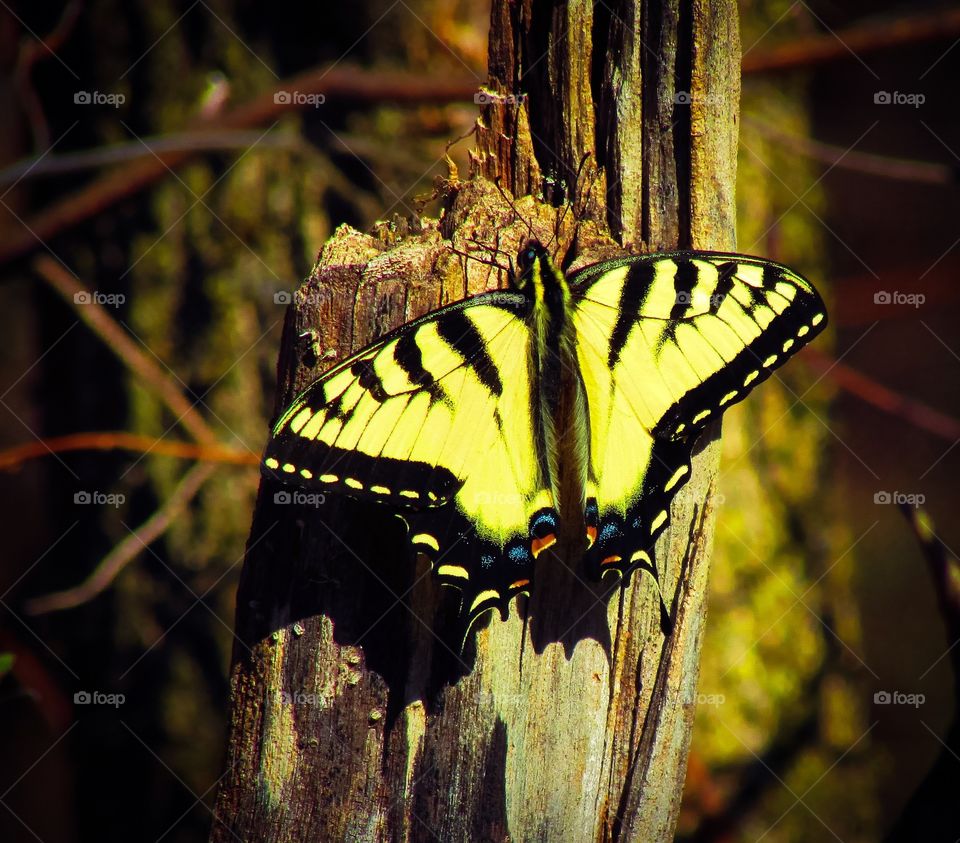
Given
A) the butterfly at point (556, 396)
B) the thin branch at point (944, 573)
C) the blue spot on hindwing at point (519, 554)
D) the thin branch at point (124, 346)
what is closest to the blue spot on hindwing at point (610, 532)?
the butterfly at point (556, 396)

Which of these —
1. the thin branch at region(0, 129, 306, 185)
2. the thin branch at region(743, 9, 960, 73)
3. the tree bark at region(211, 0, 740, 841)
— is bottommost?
the tree bark at region(211, 0, 740, 841)

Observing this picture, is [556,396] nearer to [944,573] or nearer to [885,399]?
[944,573]

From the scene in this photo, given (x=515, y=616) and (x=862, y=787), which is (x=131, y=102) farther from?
(x=862, y=787)

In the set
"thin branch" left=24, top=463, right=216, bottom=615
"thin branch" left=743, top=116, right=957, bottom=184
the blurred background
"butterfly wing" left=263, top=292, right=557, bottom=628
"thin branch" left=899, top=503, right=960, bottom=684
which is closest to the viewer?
"butterfly wing" left=263, top=292, right=557, bottom=628

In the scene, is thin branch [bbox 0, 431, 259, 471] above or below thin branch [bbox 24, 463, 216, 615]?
above

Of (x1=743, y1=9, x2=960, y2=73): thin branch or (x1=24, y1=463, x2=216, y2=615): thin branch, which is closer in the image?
(x1=24, y1=463, x2=216, y2=615): thin branch

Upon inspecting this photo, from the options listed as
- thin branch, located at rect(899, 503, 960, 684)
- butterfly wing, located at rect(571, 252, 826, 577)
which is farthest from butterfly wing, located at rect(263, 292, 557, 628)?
thin branch, located at rect(899, 503, 960, 684)

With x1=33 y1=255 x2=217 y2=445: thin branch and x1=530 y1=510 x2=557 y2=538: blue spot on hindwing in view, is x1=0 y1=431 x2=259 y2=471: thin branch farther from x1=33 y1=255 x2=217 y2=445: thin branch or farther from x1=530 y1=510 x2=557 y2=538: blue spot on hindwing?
x1=530 y1=510 x2=557 y2=538: blue spot on hindwing
